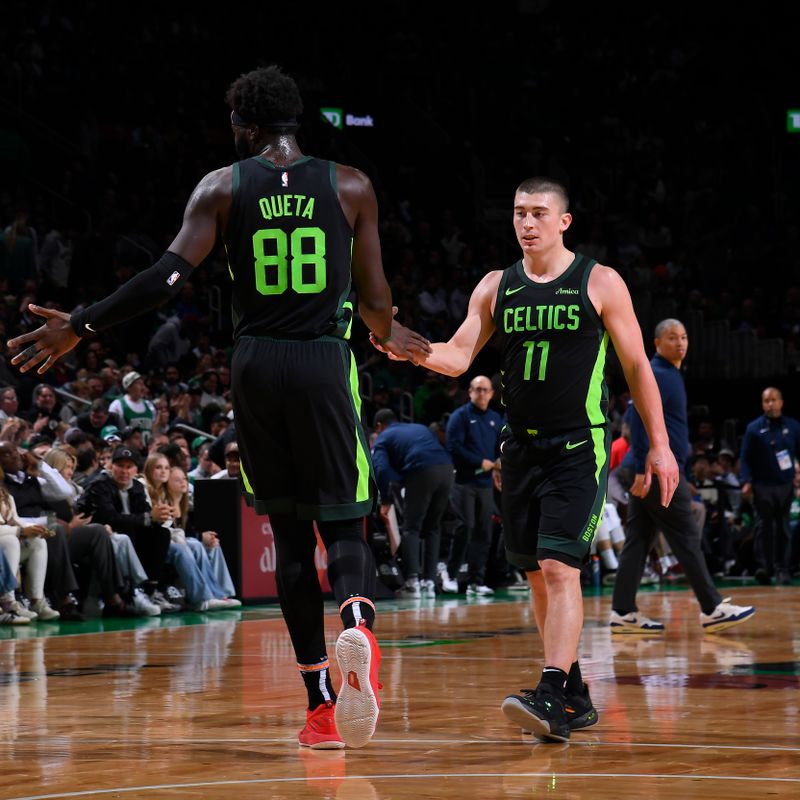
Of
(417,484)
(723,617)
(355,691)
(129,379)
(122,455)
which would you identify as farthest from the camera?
(129,379)

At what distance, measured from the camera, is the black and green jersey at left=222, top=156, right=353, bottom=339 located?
531 centimetres

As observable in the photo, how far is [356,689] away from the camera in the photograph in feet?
16.1

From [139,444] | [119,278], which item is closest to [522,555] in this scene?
[139,444]

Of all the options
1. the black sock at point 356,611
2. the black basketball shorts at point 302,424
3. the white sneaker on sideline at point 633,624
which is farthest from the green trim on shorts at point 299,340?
the white sneaker on sideline at point 633,624

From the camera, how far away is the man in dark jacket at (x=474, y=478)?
15.8 m

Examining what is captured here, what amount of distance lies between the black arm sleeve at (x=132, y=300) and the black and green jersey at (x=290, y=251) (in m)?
0.26

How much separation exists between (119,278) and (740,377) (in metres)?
10.1

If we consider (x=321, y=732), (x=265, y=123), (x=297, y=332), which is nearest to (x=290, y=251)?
(x=297, y=332)

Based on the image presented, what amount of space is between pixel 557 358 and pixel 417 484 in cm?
928

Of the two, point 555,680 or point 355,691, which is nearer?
point 355,691

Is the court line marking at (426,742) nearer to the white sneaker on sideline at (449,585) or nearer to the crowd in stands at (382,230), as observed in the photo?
the crowd in stands at (382,230)

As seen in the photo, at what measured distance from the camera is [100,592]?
13117 mm

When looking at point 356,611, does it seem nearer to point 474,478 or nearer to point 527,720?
point 527,720

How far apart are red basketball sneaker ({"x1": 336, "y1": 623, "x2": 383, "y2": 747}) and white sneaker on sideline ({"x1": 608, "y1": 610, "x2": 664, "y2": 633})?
5.85m
